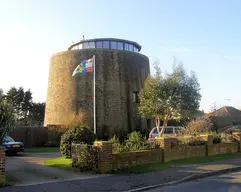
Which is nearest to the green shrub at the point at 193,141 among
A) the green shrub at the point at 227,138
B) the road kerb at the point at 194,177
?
the green shrub at the point at 227,138

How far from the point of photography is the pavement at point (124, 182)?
8.99 m

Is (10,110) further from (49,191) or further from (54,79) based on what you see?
(54,79)

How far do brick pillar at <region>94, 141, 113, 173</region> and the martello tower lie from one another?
79.2ft

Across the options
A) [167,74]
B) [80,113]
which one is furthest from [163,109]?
[80,113]

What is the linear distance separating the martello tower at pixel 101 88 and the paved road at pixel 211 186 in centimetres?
2606

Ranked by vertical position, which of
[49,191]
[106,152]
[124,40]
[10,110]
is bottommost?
[49,191]

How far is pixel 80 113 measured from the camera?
1407 inches

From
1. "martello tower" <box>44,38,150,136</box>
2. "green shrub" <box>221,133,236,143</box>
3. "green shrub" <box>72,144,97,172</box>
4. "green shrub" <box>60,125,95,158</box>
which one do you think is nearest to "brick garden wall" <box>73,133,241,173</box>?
"green shrub" <box>72,144,97,172</box>

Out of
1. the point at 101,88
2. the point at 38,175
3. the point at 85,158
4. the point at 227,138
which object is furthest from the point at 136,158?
the point at 101,88

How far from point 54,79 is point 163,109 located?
2028cm

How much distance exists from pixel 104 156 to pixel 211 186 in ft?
13.9

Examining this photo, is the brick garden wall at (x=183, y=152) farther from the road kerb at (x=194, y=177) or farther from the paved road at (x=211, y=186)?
the paved road at (x=211, y=186)

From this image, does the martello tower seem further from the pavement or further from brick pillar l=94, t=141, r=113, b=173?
the pavement

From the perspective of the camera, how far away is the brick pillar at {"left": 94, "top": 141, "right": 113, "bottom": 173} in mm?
11570
